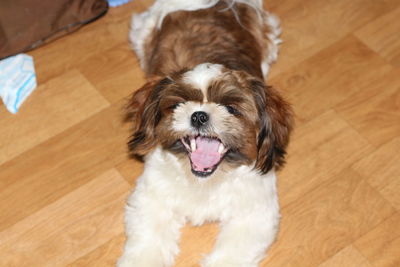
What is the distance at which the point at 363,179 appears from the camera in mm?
3564

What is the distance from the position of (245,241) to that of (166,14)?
152 centimetres

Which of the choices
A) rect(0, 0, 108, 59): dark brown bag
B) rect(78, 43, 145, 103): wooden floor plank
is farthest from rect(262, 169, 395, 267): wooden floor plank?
rect(0, 0, 108, 59): dark brown bag

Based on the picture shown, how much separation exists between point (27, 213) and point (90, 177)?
1.32ft

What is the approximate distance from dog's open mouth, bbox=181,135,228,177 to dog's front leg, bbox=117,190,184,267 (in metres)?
0.34

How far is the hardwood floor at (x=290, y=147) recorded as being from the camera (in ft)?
10.9

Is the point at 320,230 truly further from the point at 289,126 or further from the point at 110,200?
the point at 110,200

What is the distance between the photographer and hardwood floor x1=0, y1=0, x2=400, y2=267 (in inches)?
130

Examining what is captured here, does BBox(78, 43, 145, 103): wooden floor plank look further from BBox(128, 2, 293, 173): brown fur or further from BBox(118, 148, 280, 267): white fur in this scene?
BBox(118, 148, 280, 267): white fur

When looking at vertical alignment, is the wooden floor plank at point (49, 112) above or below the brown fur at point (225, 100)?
below

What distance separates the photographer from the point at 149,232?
10.4ft

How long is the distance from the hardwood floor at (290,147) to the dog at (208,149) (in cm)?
18

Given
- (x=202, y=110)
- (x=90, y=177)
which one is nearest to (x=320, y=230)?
(x=202, y=110)

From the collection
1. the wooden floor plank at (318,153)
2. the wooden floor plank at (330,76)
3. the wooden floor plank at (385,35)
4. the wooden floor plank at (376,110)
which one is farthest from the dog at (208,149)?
the wooden floor plank at (385,35)

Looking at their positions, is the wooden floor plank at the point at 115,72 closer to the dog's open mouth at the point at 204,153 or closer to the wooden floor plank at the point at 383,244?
the dog's open mouth at the point at 204,153
